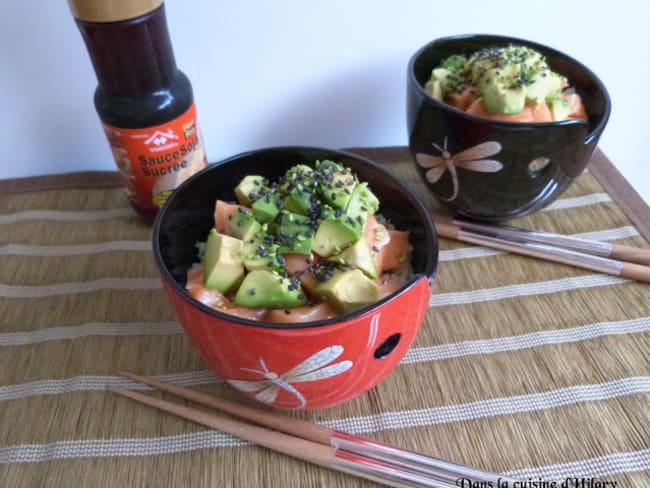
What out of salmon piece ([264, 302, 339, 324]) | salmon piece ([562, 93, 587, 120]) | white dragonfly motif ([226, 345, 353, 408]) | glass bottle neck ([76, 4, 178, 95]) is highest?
glass bottle neck ([76, 4, 178, 95])

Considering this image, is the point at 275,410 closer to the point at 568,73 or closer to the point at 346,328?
the point at 346,328

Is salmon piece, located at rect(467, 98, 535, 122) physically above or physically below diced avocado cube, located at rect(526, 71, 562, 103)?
below

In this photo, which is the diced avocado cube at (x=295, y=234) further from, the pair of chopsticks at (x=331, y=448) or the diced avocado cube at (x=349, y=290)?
the pair of chopsticks at (x=331, y=448)

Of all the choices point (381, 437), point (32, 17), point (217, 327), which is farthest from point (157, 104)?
point (381, 437)

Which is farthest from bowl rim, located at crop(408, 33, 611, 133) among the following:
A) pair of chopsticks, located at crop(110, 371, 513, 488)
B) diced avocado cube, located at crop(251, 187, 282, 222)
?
pair of chopsticks, located at crop(110, 371, 513, 488)

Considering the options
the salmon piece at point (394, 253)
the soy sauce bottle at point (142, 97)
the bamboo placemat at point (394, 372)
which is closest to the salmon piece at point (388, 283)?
the salmon piece at point (394, 253)

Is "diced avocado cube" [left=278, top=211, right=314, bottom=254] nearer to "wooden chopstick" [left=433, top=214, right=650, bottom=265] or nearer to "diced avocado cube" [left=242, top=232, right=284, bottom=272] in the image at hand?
"diced avocado cube" [left=242, top=232, right=284, bottom=272]

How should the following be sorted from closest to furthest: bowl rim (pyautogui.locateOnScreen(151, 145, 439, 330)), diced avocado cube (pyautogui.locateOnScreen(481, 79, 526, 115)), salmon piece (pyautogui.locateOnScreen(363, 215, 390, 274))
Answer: bowl rim (pyautogui.locateOnScreen(151, 145, 439, 330)), salmon piece (pyautogui.locateOnScreen(363, 215, 390, 274)), diced avocado cube (pyautogui.locateOnScreen(481, 79, 526, 115))

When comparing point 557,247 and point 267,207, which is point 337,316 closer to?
point 267,207
